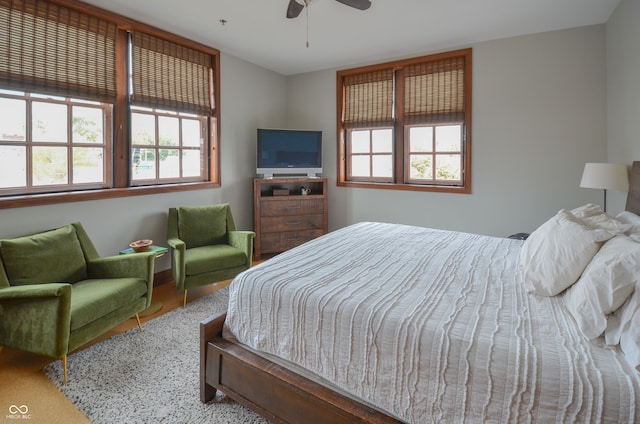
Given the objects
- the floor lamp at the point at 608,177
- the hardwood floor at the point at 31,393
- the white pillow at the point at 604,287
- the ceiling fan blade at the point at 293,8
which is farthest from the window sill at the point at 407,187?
the hardwood floor at the point at 31,393

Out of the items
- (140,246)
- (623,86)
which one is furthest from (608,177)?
(140,246)

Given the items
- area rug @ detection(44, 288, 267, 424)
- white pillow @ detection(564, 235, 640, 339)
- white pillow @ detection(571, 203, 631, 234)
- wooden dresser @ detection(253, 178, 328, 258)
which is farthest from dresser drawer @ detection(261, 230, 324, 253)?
white pillow @ detection(564, 235, 640, 339)

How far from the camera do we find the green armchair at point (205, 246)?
312 centimetres

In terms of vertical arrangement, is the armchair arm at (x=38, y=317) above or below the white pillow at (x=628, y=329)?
below

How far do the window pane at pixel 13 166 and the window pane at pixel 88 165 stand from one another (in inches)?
14.7

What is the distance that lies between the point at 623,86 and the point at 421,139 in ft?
6.60

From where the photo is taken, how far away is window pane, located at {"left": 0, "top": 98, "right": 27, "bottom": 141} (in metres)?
2.67

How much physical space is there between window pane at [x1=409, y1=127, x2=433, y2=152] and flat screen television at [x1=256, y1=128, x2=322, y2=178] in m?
1.25

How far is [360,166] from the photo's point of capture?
16.3ft

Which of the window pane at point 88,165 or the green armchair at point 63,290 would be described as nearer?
the green armchair at point 63,290

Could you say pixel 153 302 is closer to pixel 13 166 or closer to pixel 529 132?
pixel 13 166

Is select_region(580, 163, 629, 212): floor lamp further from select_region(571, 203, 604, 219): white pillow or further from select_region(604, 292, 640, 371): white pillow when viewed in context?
select_region(604, 292, 640, 371): white pillow

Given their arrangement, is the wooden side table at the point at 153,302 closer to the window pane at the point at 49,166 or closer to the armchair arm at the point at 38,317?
the window pane at the point at 49,166

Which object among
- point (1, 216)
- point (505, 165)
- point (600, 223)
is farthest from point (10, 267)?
point (505, 165)
